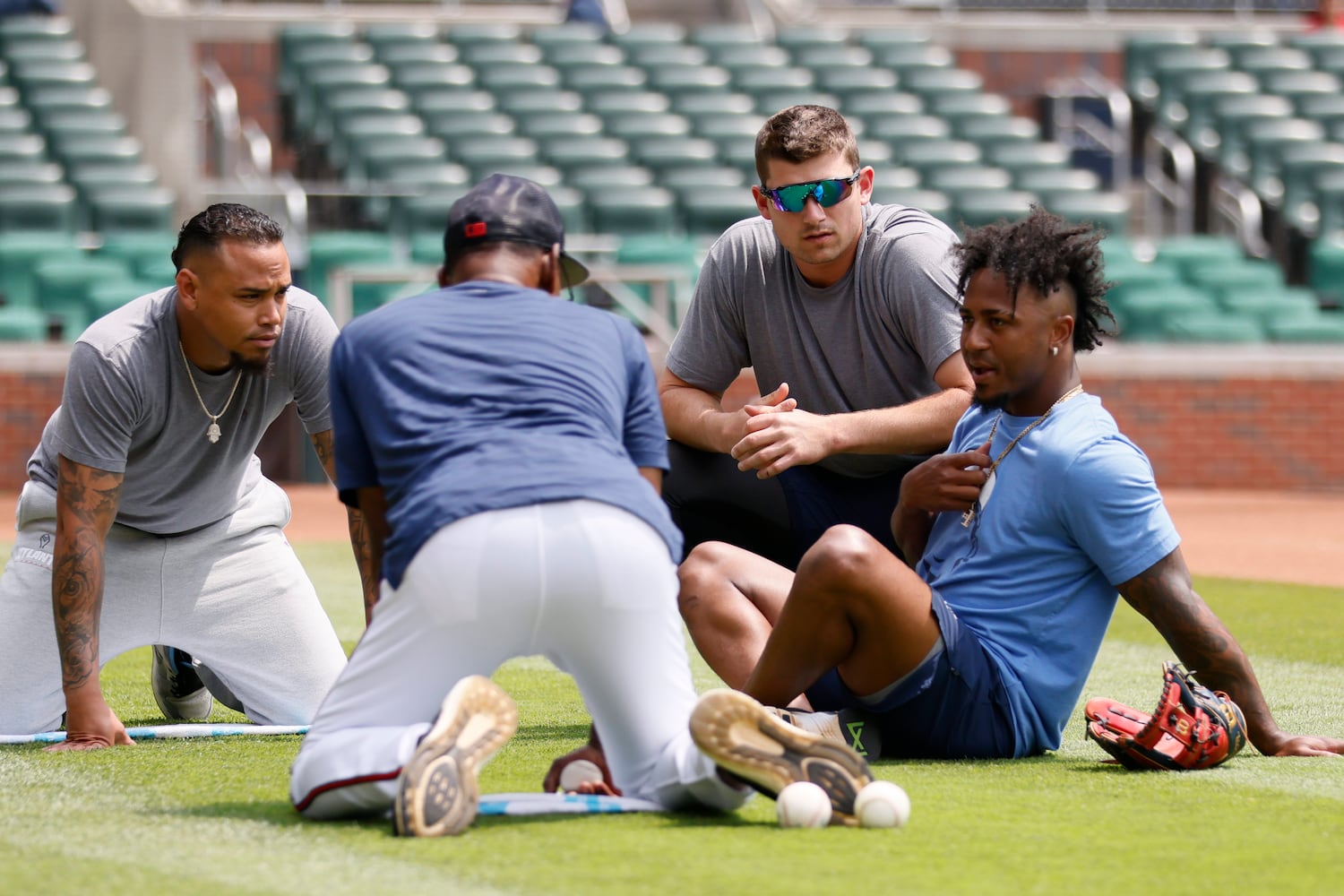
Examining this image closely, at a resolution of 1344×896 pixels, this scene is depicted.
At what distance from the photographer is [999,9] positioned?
899 inches

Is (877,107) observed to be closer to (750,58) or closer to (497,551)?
(750,58)

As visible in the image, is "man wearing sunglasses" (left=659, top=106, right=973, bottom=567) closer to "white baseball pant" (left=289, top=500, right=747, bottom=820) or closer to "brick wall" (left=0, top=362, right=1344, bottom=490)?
"white baseball pant" (left=289, top=500, right=747, bottom=820)

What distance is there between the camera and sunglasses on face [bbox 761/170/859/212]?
531 cm

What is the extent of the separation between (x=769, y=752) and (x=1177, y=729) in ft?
4.29

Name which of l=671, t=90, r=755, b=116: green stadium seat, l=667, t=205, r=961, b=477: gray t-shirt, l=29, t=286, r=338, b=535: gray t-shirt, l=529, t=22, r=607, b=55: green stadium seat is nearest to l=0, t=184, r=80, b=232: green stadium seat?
l=529, t=22, r=607, b=55: green stadium seat

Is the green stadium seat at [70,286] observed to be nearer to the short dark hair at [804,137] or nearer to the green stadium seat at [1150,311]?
the green stadium seat at [1150,311]

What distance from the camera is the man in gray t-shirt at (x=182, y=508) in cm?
498

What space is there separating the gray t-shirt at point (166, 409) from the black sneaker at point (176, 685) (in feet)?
1.63

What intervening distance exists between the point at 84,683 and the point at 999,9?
1969 cm

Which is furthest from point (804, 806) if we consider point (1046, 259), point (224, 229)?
point (224, 229)

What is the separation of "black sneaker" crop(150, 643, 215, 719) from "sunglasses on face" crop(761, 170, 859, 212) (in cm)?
238

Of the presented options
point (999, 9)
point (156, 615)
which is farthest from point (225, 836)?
point (999, 9)

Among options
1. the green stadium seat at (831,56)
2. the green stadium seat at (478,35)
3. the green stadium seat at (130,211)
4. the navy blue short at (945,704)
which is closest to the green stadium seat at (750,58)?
the green stadium seat at (831,56)

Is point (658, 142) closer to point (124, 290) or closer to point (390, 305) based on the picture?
point (124, 290)
